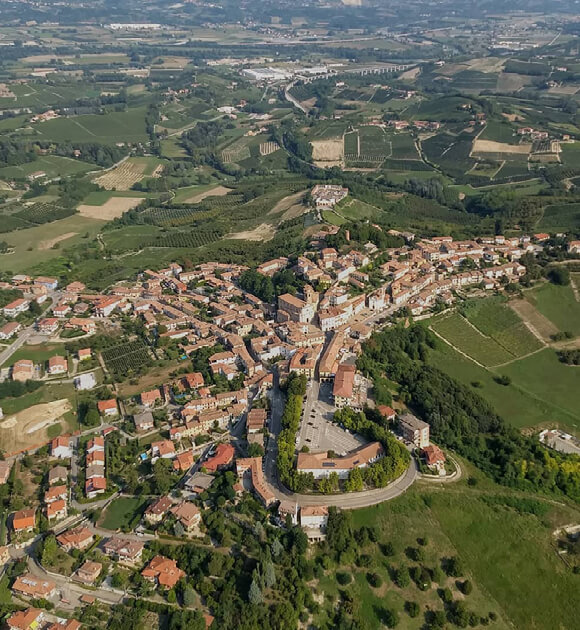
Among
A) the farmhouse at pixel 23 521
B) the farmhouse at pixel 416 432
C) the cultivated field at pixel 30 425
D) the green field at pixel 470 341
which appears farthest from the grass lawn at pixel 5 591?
the green field at pixel 470 341

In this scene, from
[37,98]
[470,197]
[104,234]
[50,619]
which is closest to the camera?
[50,619]

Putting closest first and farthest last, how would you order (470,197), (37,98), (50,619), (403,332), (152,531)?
1. (50,619)
2. (152,531)
3. (403,332)
4. (470,197)
5. (37,98)

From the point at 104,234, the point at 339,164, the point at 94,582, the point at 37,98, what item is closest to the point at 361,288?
the point at 94,582

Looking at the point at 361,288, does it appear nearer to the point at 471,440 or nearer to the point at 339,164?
the point at 471,440

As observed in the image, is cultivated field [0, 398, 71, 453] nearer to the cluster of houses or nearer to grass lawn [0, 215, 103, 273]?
the cluster of houses

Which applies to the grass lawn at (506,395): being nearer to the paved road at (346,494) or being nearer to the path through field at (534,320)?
the path through field at (534,320)
